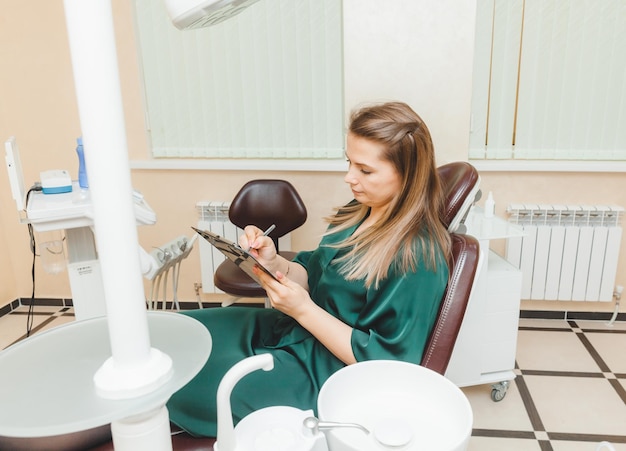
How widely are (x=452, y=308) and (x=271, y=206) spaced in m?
1.54

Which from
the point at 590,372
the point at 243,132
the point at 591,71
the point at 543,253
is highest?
the point at 591,71

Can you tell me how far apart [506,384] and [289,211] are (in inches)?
50.3

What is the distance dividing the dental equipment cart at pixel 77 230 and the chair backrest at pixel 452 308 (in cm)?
89

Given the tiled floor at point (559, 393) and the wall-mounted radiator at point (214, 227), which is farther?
the wall-mounted radiator at point (214, 227)

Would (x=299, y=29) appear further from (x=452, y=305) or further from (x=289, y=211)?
(x=452, y=305)

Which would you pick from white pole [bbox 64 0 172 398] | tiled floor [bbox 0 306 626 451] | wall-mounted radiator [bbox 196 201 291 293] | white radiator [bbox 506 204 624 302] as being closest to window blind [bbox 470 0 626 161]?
white radiator [bbox 506 204 624 302]

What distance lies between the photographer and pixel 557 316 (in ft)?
9.23

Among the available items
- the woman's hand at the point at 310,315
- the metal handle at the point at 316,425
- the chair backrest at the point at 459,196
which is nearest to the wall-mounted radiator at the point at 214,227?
the chair backrest at the point at 459,196

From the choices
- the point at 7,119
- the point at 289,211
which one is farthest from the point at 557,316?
the point at 7,119

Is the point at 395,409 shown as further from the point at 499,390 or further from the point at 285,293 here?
the point at 499,390

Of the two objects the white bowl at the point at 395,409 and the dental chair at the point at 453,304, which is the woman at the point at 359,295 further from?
the white bowl at the point at 395,409

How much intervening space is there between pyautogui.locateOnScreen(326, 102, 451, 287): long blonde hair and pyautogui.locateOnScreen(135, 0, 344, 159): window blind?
138cm

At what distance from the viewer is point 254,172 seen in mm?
2740

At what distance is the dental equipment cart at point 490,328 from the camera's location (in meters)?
1.97
